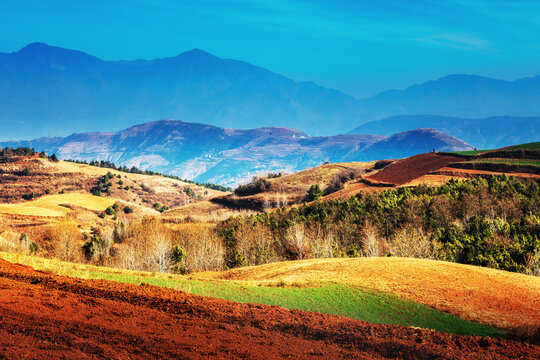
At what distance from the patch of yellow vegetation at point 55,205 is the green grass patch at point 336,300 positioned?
135409 millimetres

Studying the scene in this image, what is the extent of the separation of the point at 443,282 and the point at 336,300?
7.49 metres

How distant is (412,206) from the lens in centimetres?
6638

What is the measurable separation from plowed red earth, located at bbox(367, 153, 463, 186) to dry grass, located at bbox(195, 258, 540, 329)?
7760cm

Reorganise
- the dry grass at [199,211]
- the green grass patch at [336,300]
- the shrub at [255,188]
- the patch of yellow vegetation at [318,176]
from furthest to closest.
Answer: the patch of yellow vegetation at [318,176] < the shrub at [255,188] < the dry grass at [199,211] < the green grass patch at [336,300]

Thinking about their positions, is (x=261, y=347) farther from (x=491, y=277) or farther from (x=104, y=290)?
(x=491, y=277)

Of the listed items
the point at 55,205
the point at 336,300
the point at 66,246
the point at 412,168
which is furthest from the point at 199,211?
the point at 336,300

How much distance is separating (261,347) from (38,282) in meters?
10.5

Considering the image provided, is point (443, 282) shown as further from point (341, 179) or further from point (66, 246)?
point (341, 179)

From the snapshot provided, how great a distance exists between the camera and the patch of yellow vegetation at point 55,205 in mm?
145613

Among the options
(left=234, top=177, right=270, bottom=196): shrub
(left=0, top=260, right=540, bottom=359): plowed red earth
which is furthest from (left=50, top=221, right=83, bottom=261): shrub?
(left=234, top=177, right=270, bottom=196): shrub

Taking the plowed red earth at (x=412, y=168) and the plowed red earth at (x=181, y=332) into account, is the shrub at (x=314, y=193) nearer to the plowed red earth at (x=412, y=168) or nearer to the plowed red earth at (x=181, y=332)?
the plowed red earth at (x=412, y=168)

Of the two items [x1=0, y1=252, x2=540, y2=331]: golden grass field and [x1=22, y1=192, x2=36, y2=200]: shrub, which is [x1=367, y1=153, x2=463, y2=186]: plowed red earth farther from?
[x1=22, y1=192, x2=36, y2=200]: shrub

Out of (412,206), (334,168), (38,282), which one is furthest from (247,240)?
(334,168)

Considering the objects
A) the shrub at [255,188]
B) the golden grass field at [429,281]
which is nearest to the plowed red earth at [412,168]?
the shrub at [255,188]
